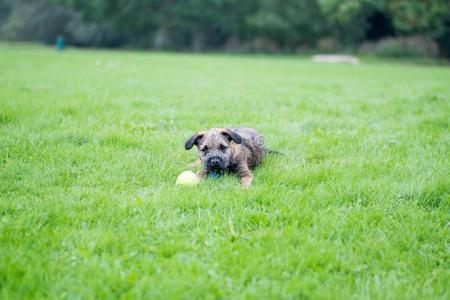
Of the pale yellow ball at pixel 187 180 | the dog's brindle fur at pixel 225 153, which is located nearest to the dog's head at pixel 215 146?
the dog's brindle fur at pixel 225 153

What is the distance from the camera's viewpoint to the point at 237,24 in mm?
55312

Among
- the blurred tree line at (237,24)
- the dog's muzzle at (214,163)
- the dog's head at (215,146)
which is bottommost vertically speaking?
A: the dog's muzzle at (214,163)

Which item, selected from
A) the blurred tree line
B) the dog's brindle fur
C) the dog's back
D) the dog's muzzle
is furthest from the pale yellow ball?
the blurred tree line

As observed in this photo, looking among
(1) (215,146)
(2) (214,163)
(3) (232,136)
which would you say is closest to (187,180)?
(2) (214,163)

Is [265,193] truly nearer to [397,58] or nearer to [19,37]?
[397,58]

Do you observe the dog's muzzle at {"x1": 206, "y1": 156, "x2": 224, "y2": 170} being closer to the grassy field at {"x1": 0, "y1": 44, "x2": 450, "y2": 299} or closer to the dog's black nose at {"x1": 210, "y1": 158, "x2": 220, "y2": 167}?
the dog's black nose at {"x1": 210, "y1": 158, "x2": 220, "y2": 167}

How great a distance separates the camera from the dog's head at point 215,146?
561 cm

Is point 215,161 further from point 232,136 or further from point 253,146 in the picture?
point 253,146

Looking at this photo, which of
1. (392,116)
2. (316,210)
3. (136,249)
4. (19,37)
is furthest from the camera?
(19,37)

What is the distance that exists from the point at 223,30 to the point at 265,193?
5546cm

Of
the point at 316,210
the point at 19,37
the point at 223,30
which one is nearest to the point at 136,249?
the point at 316,210

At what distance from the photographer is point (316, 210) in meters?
4.63

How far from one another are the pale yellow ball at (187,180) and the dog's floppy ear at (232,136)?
0.82 meters

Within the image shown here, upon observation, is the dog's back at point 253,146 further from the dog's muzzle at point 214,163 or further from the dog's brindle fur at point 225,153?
the dog's muzzle at point 214,163
